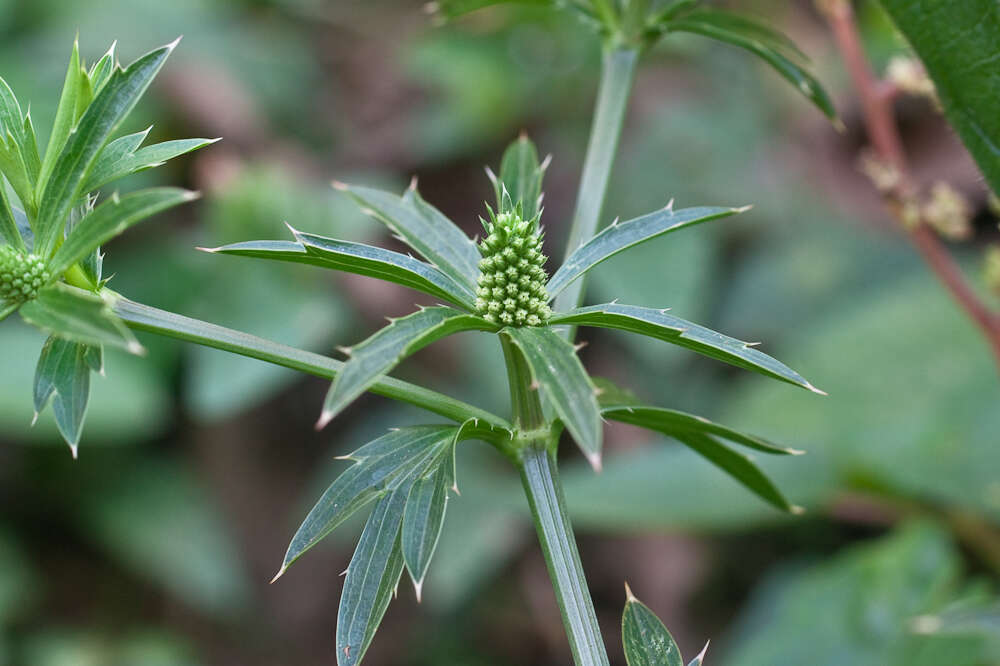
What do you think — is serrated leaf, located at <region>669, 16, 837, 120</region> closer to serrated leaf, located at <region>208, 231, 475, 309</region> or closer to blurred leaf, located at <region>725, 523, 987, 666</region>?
serrated leaf, located at <region>208, 231, 475, 309</region>

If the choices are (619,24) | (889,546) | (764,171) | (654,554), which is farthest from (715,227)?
(619,24)

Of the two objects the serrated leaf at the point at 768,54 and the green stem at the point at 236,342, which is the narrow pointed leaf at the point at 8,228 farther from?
the serrated leaf at the point at 768,54

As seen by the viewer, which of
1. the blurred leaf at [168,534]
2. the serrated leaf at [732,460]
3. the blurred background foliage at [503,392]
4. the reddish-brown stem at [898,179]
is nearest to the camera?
the serrated leaf at [732,460]

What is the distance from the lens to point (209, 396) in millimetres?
2301

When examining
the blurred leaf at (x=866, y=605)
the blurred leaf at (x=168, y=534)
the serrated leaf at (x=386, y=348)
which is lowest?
the blurred leaf at (x=866, y=605)

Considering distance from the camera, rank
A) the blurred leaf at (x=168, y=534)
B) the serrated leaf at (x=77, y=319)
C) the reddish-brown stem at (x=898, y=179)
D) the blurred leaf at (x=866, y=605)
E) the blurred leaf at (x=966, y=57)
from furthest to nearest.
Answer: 1. the blurred leaf at (x=168, y=534)
2. the blurred leaf at (x=866, y=605)
3. the reddish-brown stem at (x=898, y=179)
4. the blurred leaf at (x=966, y=57)
5. the serrated leaf at (x=77, y=319)

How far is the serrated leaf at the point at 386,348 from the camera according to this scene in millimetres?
592

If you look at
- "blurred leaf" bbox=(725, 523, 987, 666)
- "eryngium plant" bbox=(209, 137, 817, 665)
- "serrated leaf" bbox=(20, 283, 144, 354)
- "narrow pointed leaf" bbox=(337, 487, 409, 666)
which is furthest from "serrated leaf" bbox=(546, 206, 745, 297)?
"blurred leaf" bbox=(725, 523, 987, 666)

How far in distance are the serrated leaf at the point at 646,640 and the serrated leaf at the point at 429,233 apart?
30cm

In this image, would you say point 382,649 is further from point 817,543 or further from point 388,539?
point 388,539

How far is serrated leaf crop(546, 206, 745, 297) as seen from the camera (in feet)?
2.40

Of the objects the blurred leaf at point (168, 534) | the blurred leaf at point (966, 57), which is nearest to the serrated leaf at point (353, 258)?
the blurred leaf at point (966, 57)

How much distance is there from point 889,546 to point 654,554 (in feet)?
3.27

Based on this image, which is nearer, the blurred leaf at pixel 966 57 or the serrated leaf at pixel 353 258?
the serrated leaf at pixel 353 258
